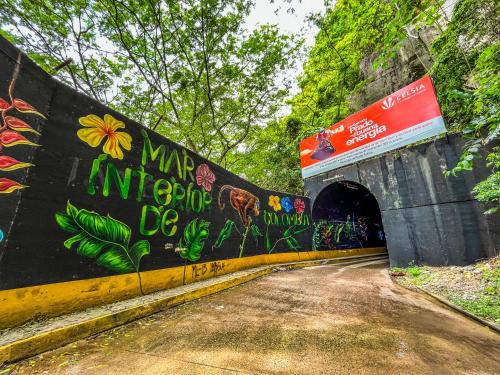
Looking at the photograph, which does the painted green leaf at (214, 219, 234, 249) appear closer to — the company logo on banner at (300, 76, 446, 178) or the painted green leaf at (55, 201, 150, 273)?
the painted green leaf at (55, 201, 150, 273)

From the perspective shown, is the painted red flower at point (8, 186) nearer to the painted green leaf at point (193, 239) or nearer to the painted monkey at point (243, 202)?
the painted green leaf at point (193, 239)

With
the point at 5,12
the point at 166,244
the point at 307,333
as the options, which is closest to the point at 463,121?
the point at 307,333

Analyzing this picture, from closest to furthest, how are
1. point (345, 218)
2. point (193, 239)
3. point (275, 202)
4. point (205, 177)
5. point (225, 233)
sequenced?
point (193, 239) < point (205, 177) < point (225, 233) < point (275, 202) < point (345, 218)

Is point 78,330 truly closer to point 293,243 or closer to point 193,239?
point 193,239

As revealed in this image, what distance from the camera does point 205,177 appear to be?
6219 mm

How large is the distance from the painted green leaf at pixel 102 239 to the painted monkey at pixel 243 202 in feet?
10.4

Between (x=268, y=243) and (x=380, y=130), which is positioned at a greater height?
(x=380, y=130)

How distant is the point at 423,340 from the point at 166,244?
440 cm

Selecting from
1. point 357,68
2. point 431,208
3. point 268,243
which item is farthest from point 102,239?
point 357,68

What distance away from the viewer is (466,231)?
6590 millimetres

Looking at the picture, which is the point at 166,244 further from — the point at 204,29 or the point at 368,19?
the point at 368,19

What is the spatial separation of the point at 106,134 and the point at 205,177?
2.78 metres

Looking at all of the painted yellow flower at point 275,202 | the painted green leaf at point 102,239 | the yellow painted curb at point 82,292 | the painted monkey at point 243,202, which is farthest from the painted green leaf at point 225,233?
the painted yellow flower at point 275,202

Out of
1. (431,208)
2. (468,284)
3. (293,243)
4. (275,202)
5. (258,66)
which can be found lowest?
(468,284)
